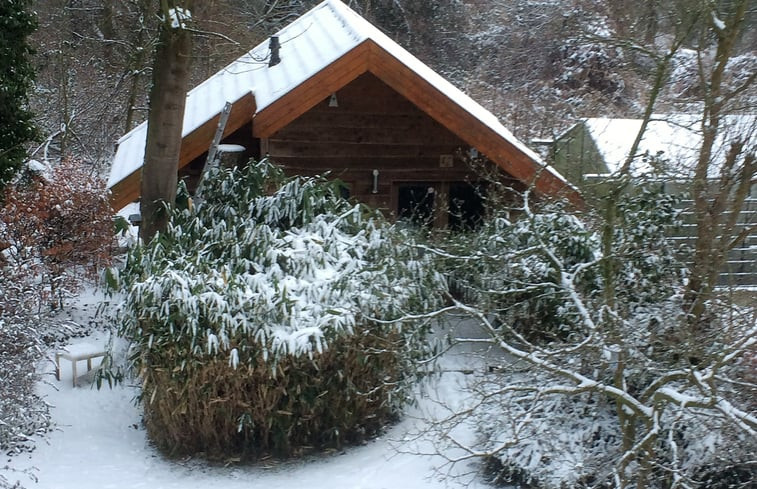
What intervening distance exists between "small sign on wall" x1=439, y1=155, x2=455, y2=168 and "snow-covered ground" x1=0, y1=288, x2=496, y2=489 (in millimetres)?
4046

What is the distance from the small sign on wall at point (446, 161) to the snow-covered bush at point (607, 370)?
2.33m

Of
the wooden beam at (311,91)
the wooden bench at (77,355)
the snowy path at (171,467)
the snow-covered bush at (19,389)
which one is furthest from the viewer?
the wooden beam at (311,91)

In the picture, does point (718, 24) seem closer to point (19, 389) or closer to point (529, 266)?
point (529, 266)

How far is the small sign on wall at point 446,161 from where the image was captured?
34.5 feet

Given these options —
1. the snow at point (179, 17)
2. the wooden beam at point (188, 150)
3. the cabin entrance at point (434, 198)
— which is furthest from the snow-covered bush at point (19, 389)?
the cabin entrance at point (434, 198)

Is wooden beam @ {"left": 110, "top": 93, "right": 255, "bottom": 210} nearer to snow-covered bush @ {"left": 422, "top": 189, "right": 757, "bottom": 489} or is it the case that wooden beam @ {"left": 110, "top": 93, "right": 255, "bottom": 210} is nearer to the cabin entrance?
the cabin entrance

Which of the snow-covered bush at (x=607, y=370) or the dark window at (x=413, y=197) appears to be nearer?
the snow-covered bush at (x=607, y=370)

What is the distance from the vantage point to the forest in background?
39.5ft

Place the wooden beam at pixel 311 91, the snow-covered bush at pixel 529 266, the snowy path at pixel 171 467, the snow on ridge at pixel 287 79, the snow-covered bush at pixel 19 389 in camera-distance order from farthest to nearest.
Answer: the snow on ridge at pixel 287 79 → the wooden beam at pixel 311 91 → the snow-covered bush at pixel 529 266 → the snow-covered bush at pixel 19 389 → the snowy path at pixel 171 467

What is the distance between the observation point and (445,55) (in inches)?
1006

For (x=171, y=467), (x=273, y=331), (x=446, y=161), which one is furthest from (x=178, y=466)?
(x=446, y=161)

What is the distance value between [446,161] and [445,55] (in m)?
16.0

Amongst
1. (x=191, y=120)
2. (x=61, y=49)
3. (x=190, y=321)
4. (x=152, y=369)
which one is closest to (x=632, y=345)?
(x=190, y=321)

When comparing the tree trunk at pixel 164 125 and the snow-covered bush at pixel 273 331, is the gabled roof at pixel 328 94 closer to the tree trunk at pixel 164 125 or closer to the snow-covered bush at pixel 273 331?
the tree trunk at pixel 164 125
